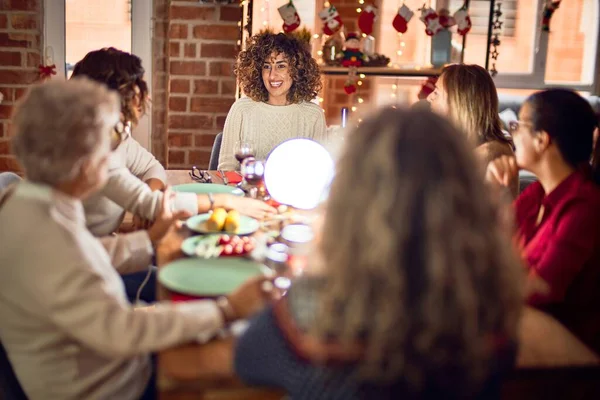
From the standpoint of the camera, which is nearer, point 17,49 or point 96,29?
point 17,49

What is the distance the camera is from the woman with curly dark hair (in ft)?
10.2

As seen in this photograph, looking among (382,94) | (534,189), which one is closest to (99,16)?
(382,94)

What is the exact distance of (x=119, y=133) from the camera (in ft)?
6.70

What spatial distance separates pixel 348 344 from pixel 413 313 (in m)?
0.10

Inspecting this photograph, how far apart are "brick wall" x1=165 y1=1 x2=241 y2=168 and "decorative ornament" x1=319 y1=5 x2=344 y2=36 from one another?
86cm

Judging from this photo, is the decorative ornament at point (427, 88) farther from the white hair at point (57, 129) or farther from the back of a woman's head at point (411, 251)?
the back of a woman's head at point (411, 251)

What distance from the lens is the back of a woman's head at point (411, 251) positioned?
920 mm

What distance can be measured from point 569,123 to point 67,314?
1.20 metres

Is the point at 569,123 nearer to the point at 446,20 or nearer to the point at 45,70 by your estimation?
the point at 45,70

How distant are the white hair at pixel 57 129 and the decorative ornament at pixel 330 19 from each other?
353cm

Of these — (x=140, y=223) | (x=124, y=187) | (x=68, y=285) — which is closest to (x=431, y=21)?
(x=140, y=223)

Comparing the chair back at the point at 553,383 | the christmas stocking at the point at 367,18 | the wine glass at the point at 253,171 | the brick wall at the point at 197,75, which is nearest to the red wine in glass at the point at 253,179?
the wine glass at the point at 253,171

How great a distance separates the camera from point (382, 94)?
5.95m

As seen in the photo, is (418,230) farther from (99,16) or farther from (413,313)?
(99,16)
